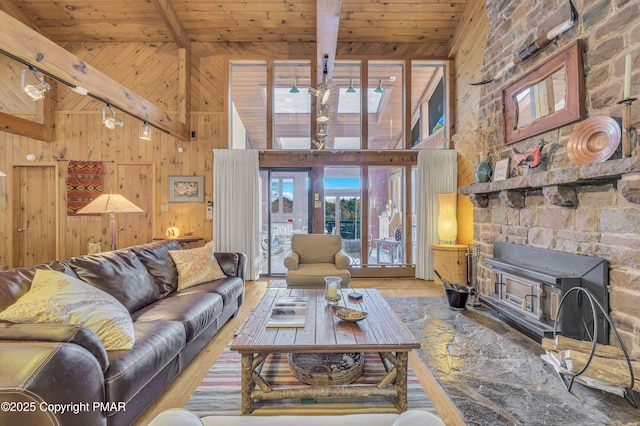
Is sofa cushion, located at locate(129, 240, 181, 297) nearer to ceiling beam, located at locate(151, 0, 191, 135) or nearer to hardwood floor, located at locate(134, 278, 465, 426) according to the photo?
hardwood floor, located at locate(134, 278, 465, 426)

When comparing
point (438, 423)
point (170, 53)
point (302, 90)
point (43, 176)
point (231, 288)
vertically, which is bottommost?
point (231, 288)

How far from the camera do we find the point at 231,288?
300 cm

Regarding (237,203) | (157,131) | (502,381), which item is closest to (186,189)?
(237,203)

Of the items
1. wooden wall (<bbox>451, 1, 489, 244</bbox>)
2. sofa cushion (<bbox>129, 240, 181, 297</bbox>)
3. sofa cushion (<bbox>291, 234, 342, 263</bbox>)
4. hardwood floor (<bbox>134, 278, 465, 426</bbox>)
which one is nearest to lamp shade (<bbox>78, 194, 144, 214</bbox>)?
sofa cushion (<bbox>129, 240, 181, 297</bbox>)

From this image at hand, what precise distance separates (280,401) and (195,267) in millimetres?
1683

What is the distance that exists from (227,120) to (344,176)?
91.9 inches

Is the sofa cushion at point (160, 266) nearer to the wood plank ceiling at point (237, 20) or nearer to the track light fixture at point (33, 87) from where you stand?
the track light fixture at point (33, 87)

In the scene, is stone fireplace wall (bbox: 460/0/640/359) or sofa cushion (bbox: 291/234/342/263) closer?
stone fireplace wall (bbox: 460/0/640/359)

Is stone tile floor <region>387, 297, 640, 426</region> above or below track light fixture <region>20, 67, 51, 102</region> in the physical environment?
below

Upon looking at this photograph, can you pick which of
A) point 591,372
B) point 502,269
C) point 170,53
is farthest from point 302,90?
point 591,372

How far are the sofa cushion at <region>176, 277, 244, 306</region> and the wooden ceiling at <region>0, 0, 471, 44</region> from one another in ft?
13.7

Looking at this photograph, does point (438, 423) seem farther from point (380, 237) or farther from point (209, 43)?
point (209, 43)

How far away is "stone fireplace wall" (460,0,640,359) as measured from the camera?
1.96 meters

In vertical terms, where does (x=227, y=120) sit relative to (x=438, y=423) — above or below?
above
